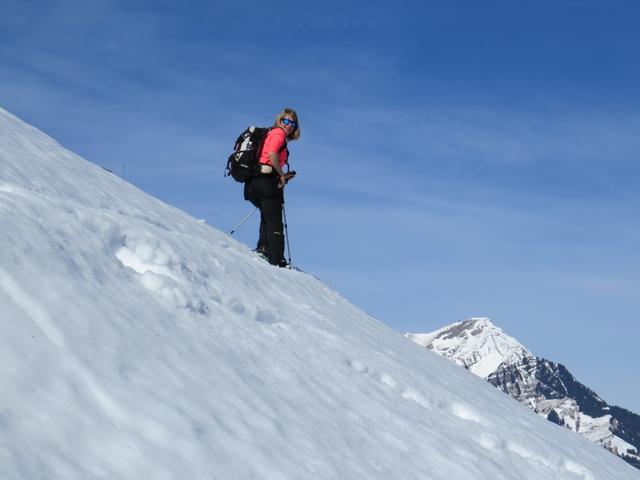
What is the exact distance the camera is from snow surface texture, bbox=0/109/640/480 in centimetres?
429

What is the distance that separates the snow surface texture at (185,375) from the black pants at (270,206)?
5.59 feet

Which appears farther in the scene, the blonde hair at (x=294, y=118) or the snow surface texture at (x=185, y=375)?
the blonde hair at (x=294, y=118)

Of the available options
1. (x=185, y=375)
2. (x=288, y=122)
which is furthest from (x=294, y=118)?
(x=185, y=375)

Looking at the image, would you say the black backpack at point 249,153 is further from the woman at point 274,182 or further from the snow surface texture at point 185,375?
the snow surface texture at point 185,375

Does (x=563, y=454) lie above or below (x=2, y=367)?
A: above

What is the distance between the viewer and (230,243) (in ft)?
43.1

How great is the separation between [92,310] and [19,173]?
349cm

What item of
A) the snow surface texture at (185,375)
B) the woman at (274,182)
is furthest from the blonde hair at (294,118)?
the snow surface texture at (185,375)

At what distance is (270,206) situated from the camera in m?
12.8

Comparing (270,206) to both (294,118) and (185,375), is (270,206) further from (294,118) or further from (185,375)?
(185,375)

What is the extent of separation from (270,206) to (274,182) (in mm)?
412

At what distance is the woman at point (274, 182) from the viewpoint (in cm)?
1235

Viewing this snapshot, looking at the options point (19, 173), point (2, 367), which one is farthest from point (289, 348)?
point (2, 367)

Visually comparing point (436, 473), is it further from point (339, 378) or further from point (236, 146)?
point (236, 146)
